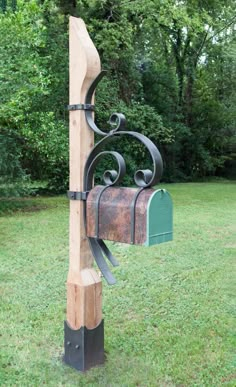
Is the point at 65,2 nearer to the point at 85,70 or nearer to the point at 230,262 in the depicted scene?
the point at 230,262

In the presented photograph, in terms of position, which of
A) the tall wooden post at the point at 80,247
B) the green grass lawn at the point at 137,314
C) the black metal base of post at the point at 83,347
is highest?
the tall wooden post at the point at 80,247

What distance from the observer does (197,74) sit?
642 inches

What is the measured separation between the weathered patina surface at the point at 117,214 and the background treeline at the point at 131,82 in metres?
4.32

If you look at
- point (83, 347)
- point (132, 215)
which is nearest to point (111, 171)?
point (132, 215)

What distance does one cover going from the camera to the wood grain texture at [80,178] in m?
2.05

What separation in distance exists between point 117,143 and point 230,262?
7.29m

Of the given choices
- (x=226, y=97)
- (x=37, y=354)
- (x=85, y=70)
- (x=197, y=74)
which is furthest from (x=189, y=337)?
(x=197, y=74)

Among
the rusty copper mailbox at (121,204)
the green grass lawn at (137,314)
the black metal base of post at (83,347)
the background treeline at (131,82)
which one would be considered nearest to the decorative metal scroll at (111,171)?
the rusty copper mailbox at (121,204)

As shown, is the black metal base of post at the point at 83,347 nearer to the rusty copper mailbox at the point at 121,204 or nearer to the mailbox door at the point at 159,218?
the rusty copper mailbox at the point at 121,204

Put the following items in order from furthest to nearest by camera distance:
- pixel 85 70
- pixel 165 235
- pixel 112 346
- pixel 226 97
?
1. pixel 226 97
2. pixel 112 346
3. pixel 85 70
4. pixel 165 235

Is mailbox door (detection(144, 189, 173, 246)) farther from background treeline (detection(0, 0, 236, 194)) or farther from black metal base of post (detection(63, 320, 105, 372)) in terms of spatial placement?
background treeline (detection(0, 0, 236, 194))

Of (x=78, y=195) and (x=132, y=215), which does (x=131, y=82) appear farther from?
(x=132, y=215)

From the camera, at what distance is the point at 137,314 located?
9.65 ft

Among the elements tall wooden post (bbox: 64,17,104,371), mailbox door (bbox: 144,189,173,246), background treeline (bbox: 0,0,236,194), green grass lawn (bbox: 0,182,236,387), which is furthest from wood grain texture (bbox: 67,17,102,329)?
background treeline (bbox: 0,0,236,194)
